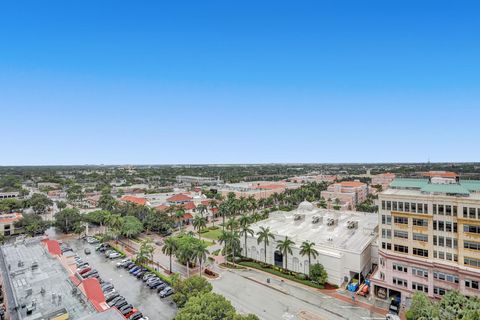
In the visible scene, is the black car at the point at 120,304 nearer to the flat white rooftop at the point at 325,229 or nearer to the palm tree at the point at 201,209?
the flat white rooftop at the point at 325,229

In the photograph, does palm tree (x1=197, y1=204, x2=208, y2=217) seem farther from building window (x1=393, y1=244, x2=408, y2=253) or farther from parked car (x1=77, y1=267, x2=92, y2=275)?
building window (x1=393, y1=244, x2=408, y2=253)

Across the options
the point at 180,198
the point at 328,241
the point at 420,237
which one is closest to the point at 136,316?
the point at 328,241

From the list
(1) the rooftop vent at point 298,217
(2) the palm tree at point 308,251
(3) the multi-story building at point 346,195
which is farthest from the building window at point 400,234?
(3) the multi-story building at point 346,195

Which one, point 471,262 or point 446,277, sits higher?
point 471,262

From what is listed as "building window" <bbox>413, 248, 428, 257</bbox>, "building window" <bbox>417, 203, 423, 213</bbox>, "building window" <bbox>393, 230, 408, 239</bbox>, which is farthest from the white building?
"building window" <bbox>417, 203, 423, 213</bbox>

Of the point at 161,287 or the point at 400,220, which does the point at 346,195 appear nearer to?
the point at 400,220

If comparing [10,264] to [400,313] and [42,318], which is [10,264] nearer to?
[42,318]
